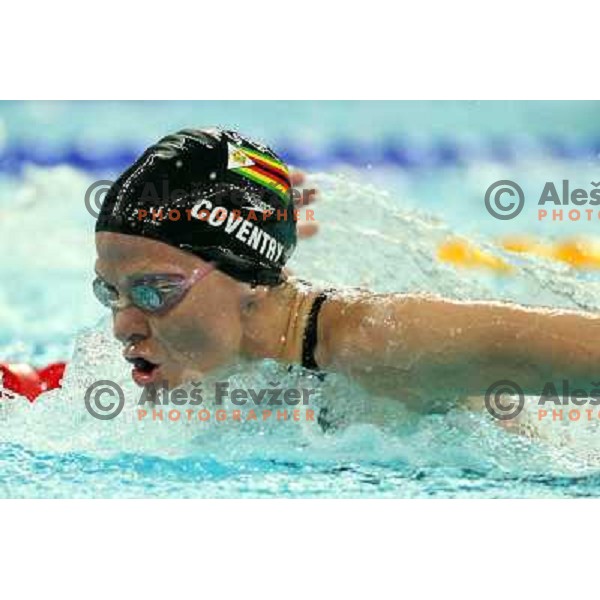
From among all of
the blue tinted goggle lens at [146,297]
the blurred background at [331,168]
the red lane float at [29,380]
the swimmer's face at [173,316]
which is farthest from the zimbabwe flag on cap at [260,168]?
the red lane float at [29,380]

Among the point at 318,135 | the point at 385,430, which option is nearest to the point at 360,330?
the point at 385,430

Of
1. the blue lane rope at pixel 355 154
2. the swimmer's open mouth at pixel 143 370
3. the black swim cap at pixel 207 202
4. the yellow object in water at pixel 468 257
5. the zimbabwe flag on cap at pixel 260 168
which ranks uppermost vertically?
the blue lane rope at pixel 355 154

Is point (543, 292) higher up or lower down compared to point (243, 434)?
higher up

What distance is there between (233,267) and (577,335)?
2.79ft

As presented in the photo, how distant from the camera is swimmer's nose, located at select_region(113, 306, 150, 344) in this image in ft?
9.16

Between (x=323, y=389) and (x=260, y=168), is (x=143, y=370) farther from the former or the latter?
(x=260, y=168)

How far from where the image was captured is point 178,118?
3727 mm

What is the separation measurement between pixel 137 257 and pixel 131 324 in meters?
0.17

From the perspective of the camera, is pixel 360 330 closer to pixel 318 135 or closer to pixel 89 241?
pixel 318 135

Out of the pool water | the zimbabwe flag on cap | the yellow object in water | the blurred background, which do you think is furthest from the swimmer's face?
the yellow object in water

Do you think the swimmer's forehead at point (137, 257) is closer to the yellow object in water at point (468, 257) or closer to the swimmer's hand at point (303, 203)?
the swimmer's hand at point (303, 203)

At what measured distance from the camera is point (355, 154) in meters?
3.95

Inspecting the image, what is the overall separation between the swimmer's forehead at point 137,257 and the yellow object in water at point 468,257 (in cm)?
155

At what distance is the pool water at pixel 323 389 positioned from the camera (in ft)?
9.36
